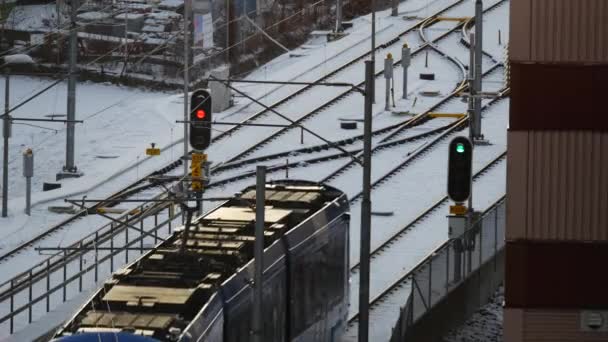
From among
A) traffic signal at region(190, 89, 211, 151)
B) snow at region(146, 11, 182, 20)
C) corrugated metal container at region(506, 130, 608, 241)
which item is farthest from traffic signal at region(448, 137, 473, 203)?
snow at region(146, 11, 182, 20)

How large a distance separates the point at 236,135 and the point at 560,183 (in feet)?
69.7

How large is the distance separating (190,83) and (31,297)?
21.3 metres

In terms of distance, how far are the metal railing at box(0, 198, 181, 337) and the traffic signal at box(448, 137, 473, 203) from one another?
460 centimetres

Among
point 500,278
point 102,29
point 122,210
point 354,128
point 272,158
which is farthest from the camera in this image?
point 102,29

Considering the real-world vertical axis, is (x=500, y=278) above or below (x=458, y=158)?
below

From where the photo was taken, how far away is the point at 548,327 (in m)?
21.0

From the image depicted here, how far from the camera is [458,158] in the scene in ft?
91.0

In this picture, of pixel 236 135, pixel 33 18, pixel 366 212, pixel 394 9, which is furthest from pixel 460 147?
pixel 33 18

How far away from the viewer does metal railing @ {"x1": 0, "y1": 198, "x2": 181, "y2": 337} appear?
27.5 m

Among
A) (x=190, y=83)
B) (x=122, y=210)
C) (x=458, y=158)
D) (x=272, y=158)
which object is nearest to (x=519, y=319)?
(x=458, y=158)

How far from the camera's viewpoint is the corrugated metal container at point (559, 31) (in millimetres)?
20375

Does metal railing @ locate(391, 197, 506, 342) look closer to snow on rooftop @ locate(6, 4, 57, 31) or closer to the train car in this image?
the train car

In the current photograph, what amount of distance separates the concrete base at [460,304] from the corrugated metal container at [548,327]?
3885 millimetres

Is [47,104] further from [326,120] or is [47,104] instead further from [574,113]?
[574,113]
